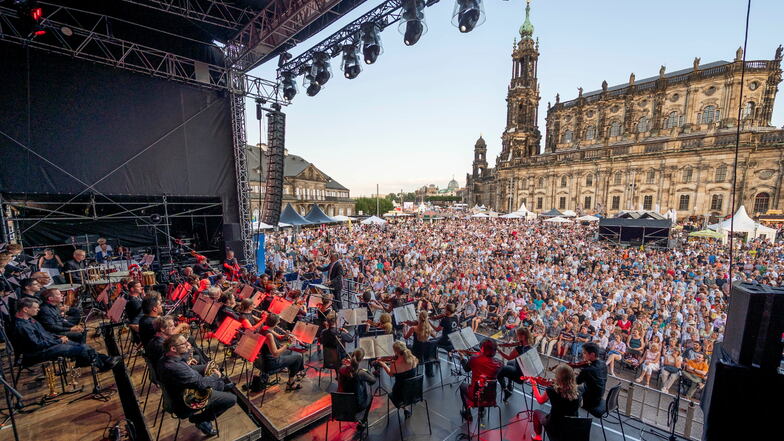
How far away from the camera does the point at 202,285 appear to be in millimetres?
6918

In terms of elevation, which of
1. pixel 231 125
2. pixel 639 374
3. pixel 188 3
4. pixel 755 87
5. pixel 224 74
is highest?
pixel 755 87

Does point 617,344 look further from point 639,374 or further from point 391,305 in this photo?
point 391,305

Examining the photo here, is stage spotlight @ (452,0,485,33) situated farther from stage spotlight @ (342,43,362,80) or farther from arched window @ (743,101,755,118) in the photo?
arched window @ (743,101,755,118)

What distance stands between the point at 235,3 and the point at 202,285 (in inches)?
347

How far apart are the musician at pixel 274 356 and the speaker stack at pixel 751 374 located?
514 cm

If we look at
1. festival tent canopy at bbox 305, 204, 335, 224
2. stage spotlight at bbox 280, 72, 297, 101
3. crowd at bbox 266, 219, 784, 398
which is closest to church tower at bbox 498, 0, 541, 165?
crowd at bbox 266, 219, 784, 398

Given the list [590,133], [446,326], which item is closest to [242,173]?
[446,326]

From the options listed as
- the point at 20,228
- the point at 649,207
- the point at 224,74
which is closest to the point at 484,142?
the point at 649,207

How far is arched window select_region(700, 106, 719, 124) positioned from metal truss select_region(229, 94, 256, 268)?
56.6m

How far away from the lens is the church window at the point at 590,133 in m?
50.8

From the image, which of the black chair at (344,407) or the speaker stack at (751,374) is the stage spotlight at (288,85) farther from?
the speaker stack at (751,374)

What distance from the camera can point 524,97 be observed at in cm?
5662

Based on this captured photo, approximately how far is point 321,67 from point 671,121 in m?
54.8

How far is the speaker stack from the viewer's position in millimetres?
2914
